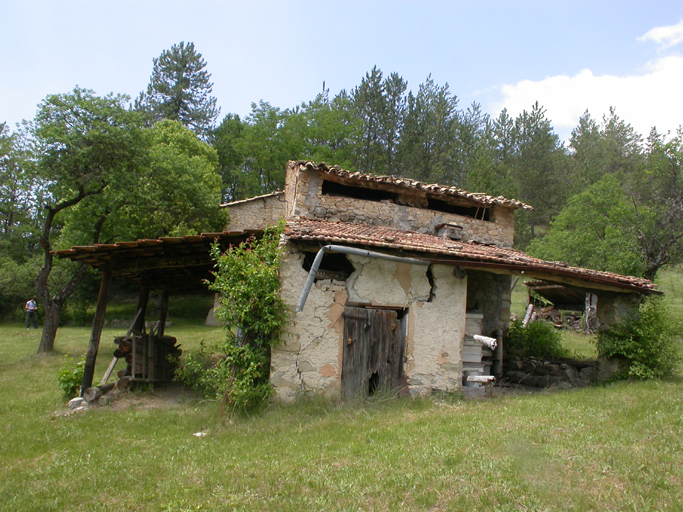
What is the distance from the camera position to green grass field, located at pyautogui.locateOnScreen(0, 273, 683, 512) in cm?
446

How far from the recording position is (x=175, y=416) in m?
7.94

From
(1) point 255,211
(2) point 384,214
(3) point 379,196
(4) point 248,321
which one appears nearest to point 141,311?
(4) point 248,321

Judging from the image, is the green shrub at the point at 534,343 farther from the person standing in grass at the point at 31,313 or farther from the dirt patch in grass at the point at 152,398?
the person standing in grass at the point at 31,313

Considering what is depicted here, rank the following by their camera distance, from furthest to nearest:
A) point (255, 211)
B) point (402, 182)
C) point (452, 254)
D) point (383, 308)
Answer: point (255, 211), point (402, 182), point (383, 308), point (452, 254)

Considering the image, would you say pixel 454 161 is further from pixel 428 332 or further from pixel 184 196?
pixel 428 332

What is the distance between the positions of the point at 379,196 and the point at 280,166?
1873 cm

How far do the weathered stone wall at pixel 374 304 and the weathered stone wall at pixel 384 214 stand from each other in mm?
2867

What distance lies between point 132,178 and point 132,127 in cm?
157

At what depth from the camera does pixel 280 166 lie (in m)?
29.5

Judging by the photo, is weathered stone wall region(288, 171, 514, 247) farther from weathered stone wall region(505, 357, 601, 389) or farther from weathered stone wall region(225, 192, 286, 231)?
weathered stone wall region(225, 192, 286, 231)

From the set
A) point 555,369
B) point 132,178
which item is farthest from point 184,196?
point 555,369

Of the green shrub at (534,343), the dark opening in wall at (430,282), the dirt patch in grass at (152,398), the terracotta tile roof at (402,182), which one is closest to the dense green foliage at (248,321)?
the dirt patch in grass at (152,398)

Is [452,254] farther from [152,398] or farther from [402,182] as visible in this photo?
[152,398]

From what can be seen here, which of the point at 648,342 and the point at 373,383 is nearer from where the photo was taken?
the point at 373,383
